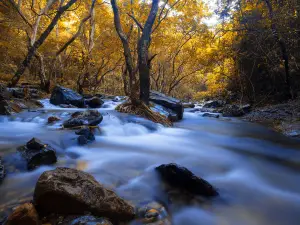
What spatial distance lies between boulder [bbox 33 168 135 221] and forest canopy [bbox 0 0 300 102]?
5.08 meters

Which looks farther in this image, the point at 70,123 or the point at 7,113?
the point at 7,113

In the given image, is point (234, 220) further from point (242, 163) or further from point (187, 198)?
point (242, 163)

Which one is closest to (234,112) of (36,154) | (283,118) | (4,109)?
(283,118)

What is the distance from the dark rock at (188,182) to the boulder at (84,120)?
2.77m

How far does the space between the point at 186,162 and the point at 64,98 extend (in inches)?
289

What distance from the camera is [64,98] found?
9.48 metres

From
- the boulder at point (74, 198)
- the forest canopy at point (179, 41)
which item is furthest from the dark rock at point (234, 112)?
the boulder at point (74, 198)

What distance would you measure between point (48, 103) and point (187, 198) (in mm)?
8304

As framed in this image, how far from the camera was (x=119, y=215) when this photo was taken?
192 cm

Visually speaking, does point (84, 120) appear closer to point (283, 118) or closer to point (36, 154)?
point (36, 154)

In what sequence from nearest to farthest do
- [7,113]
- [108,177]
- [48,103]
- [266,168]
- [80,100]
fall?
[108,177]
[266,168]
[7,113]
[48,103]
[80,100]

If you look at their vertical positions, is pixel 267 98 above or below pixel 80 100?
above

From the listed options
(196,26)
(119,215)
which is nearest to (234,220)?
(119,215)

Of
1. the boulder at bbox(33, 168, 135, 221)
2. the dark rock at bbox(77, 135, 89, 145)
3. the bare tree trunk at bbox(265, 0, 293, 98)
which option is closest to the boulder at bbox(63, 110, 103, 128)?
the dark rock at bbox(77, 135, 89, 145)
